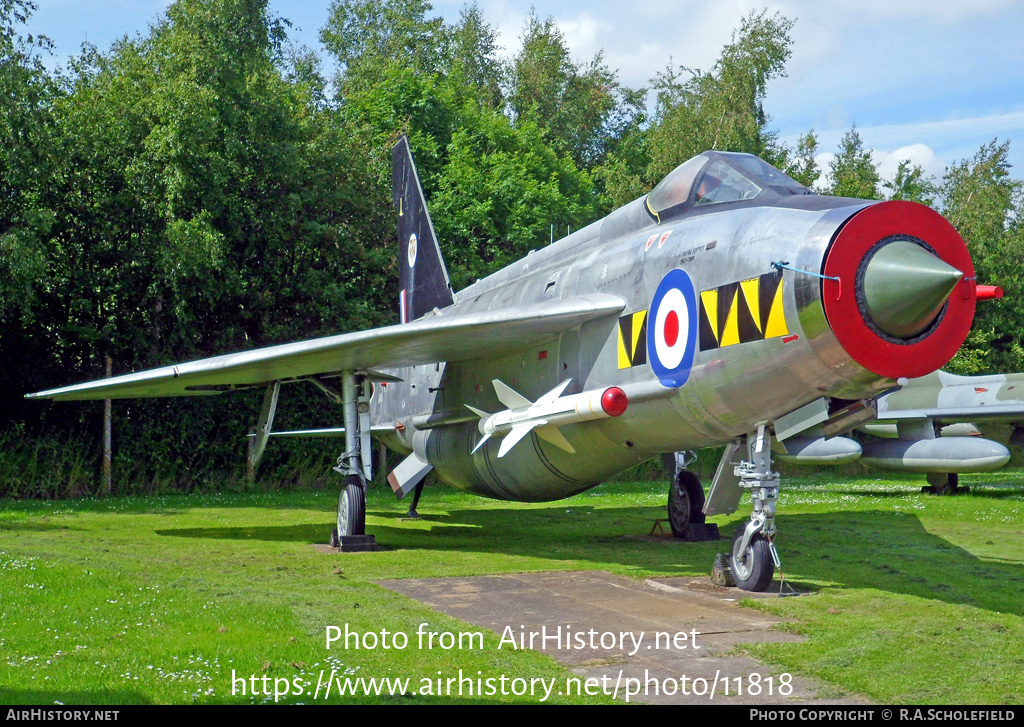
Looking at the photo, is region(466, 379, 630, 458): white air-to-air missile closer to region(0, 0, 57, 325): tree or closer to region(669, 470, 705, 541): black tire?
region(669, 470, 705, 541): black tire

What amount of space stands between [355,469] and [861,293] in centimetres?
630

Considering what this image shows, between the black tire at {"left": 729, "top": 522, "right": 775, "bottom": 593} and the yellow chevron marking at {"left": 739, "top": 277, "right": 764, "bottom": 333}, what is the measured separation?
1857 millimetres

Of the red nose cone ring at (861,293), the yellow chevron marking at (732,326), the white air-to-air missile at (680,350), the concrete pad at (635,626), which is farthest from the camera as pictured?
the yellow chevron marking at (732,326)

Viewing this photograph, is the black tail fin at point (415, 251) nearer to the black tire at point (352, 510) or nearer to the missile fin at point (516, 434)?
the black tire at point (352, 510)

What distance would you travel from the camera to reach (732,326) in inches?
291

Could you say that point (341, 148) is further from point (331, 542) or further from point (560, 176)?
point (331, 542)

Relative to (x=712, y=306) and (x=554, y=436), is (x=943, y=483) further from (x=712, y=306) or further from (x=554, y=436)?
(x=712, y=306)

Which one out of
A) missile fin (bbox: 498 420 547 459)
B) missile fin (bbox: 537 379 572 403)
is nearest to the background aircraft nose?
missile fin (bbox: 537 379 572 403)

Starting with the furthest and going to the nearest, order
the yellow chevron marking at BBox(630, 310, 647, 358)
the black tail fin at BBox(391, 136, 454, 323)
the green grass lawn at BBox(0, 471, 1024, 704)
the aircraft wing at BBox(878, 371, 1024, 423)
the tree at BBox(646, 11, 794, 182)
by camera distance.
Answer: the tree at BBox(646, 11, 794, 182) → the aircraft wing at BBox(878, 371, 1024, 423) → the black tail fin at BBox(391, 136, 454, 323) → the yellow chevron marking at BBox(630, 310, 647, 358) → the green grass lawn at BBox(0, 471, 1024, 704)

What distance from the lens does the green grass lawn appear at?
504 cm

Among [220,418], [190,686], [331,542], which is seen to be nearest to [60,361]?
[220,418]

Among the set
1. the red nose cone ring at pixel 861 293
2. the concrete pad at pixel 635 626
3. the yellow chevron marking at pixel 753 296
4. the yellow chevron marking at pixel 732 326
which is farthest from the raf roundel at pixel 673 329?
the concrete pad at pixel 635 626

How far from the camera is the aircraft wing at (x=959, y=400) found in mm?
18094

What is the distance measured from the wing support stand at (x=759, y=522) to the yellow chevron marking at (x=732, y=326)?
82 centimetres
